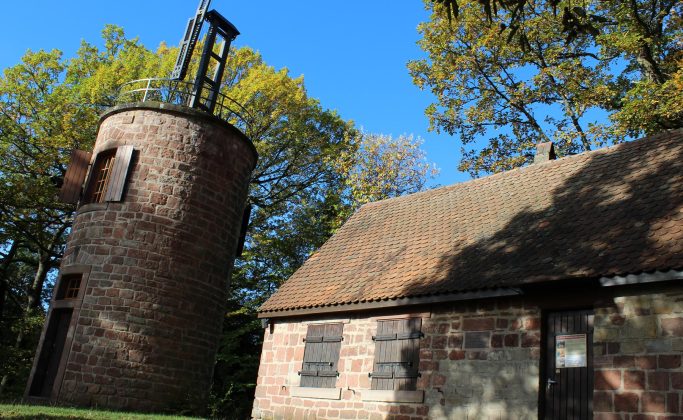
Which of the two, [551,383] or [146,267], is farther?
[146,267]

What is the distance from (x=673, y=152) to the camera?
10234 millimetres

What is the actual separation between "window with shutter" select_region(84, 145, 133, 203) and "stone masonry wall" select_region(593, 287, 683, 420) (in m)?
10.2

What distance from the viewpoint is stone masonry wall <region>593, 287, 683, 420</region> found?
22.7 ft

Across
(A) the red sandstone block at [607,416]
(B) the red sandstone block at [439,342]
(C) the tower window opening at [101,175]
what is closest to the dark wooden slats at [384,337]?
(B) the red sandstone block at [439,342]

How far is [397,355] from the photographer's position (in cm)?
991

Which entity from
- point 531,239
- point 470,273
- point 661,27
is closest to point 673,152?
point 531,239

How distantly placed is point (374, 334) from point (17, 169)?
1608 centimetres

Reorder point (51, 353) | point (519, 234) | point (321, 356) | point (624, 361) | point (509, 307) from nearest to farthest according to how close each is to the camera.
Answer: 1. point (624, 361)
2. point (509, 307)
3. point (519, 234)
4. point (321, 356)
5. point (51, 353)

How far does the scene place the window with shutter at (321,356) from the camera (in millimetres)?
10867

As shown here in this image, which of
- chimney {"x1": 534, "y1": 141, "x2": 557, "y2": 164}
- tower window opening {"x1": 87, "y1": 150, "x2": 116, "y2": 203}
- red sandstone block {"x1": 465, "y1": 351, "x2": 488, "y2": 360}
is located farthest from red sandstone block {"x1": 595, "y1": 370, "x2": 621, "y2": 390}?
tower window opening {"x1": 87, "y1": 150, "x2": 116, "y2": 203}

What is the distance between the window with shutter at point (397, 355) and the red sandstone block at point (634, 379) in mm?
3234

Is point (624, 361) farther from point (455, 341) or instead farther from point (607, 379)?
point (455, 341)

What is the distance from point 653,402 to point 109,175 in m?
11.8

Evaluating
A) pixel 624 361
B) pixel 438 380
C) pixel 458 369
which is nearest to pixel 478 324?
pixel 458 369
